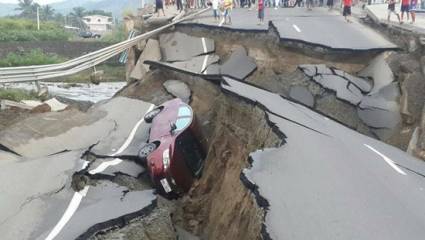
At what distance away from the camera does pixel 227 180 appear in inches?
366

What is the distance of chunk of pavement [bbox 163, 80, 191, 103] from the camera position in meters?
15.8

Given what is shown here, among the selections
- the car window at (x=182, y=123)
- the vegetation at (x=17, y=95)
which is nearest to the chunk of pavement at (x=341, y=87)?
the car window at (x=182, y=123)

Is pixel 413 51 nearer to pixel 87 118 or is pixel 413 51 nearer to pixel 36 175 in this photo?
pixel 87 118

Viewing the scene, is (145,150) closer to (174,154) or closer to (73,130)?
(174,154)

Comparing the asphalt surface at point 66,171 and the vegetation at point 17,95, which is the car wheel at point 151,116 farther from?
the vegetation at point 17,95

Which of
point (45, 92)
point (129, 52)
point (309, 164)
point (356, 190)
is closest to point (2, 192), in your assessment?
point (309, 164)

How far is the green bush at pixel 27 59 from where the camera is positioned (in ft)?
149

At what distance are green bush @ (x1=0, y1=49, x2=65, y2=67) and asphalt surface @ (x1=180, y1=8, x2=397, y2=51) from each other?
83.6 ft

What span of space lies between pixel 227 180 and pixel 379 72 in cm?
732

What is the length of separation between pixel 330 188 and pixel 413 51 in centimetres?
923

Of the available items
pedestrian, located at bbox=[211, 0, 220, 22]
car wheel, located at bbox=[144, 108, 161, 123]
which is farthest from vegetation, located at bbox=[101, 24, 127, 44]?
car wheel, located at bbox=[144, 108, 161, 123]

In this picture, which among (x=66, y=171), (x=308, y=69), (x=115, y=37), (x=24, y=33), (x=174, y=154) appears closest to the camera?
(x=66, y=171)

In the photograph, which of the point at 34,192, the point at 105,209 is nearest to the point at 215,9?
the point at 34,192

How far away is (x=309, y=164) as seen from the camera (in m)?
8.00
